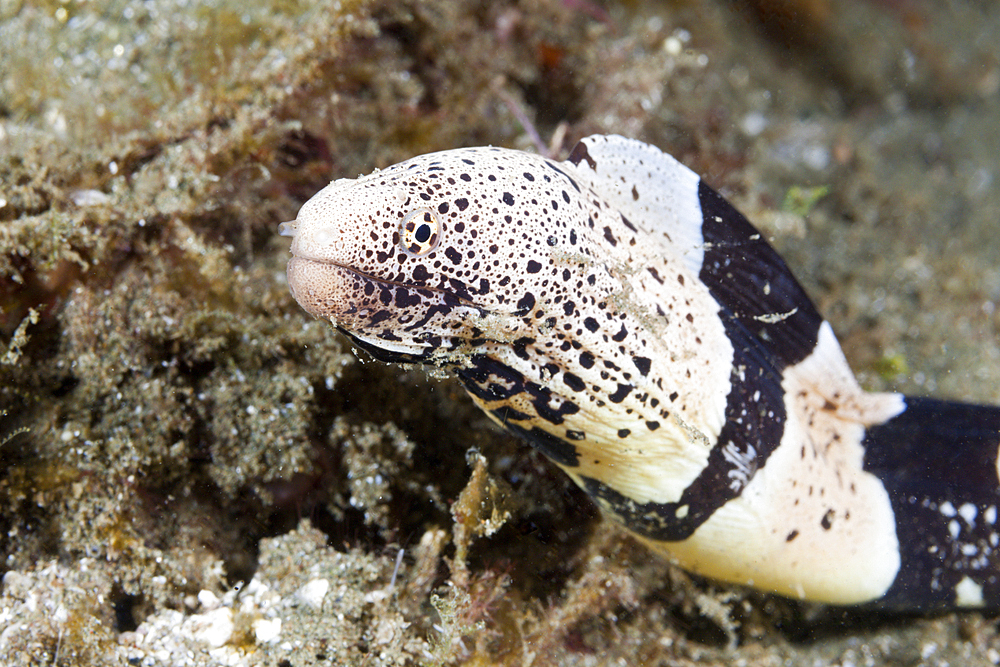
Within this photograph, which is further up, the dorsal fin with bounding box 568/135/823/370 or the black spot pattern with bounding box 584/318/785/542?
the dorsal fin with bounding box 568/135/823/370

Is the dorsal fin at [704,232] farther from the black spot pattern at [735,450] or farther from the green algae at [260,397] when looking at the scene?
the green algae at [260,397]

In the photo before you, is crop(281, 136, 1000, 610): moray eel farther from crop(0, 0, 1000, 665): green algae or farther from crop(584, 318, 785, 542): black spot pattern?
crop(0, 0, 1000, 665): green algae

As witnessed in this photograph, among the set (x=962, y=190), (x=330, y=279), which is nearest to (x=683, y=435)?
(x=330, y=279)

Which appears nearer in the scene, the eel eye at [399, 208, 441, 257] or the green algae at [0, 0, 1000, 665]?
the eel eye at [399, 208, 441, 257]

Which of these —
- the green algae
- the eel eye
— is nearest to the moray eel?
the eel eye

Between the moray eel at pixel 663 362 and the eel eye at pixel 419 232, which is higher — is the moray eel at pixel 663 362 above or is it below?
below

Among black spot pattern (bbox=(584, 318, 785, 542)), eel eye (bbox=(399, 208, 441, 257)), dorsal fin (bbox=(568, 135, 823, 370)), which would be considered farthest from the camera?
black spot pattern (bbox=(584, 318, 785, 542))

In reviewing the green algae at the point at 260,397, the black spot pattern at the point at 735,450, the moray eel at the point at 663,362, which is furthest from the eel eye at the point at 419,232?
the black spot pattern at the point at 735,450

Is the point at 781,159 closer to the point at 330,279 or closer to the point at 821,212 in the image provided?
the point at 821,212
